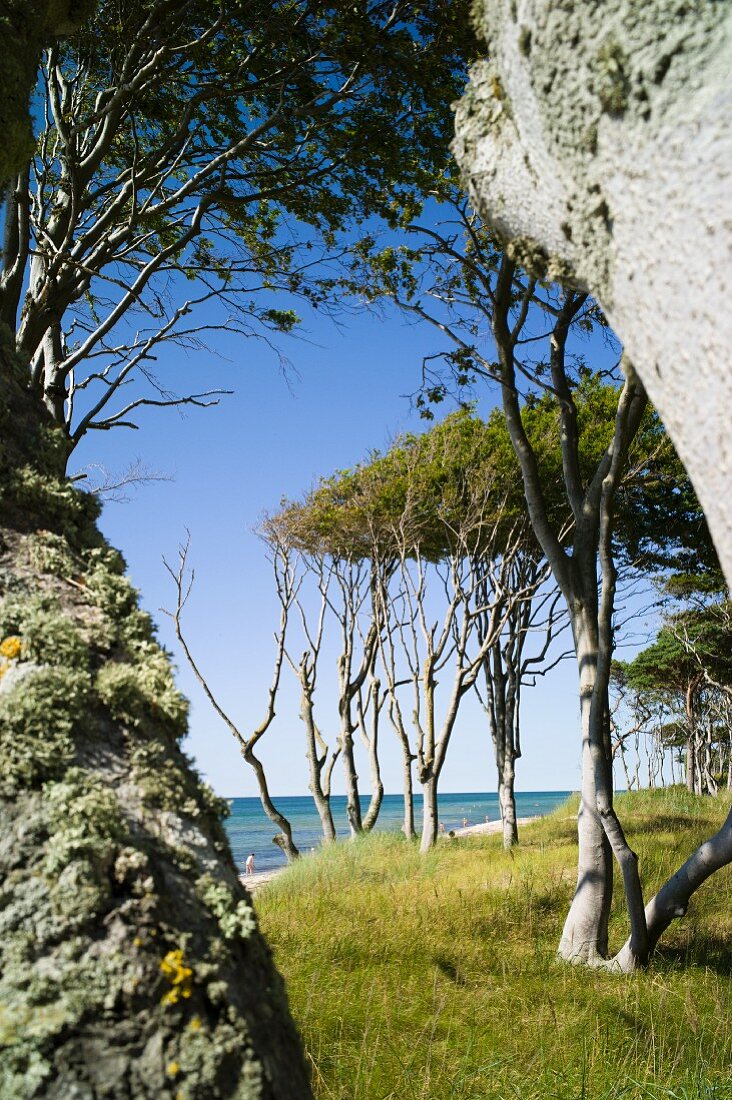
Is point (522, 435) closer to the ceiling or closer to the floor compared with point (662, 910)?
closer to the ceiling

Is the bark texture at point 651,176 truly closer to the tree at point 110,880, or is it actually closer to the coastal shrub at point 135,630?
the tree at point 110,880

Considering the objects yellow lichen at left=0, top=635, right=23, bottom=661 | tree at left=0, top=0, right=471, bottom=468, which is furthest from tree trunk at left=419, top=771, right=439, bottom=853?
yellow lichen at left=0, top=635, right=23, bottom=661

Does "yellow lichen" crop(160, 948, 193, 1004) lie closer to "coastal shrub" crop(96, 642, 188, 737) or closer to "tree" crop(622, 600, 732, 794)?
"coastal shrub" crop(96, 642, 188, 737)

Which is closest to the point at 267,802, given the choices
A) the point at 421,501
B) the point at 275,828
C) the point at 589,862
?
the point at 421,501

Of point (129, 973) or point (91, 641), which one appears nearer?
point (129, 973)

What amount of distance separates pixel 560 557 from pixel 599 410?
30.0ft

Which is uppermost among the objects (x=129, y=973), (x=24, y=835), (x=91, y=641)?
(x=91, y=641)

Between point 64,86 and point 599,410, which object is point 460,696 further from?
point 64,86

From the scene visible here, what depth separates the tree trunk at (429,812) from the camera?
1459cm

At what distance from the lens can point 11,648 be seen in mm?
1759

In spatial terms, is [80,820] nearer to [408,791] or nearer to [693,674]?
[408,791]

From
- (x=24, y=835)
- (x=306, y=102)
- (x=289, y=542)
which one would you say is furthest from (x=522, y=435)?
(x=289, y=542)

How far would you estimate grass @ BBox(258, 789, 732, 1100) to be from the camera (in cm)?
367

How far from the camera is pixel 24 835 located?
1.48 metres
